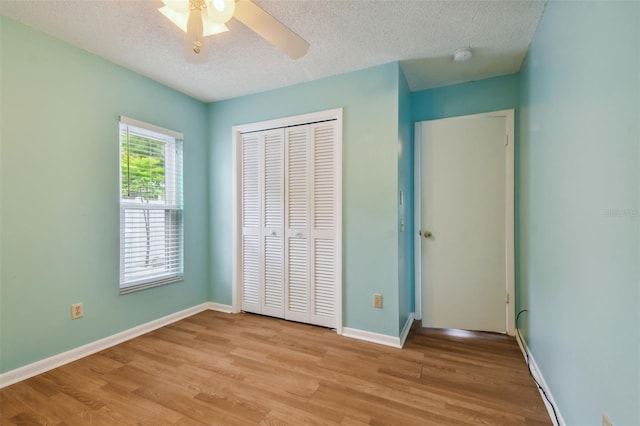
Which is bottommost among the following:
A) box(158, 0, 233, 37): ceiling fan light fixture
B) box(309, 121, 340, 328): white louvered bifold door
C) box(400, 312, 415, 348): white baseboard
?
box(400, 312, 415, 348): white baseboard

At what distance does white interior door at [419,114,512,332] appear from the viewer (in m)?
2.54

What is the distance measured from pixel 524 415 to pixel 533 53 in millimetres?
2352

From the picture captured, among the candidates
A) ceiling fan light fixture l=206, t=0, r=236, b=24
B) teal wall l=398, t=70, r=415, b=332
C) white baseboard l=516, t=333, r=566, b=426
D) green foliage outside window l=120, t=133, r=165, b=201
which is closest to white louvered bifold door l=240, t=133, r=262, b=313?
green foliage outside window l=120, t=133, r=165, b=201

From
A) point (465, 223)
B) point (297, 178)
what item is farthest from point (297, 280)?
point (465, 223)

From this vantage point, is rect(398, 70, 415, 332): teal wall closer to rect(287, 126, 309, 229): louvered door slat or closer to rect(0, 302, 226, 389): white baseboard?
rect(287, 126, 309, 229): louvered door slat

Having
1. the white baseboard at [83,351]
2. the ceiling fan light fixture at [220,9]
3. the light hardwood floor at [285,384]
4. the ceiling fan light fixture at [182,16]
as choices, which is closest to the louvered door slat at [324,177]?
the light hardwood floor at [285,384]

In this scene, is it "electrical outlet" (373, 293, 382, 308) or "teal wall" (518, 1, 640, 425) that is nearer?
"teal wall" (518, 1, 640, 425)

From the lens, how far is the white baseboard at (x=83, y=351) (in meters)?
1.82

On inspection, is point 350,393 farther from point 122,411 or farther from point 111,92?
point 111,92

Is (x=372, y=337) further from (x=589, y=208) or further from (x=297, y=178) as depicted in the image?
(x=589, y=208)

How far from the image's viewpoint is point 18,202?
6.06 feet

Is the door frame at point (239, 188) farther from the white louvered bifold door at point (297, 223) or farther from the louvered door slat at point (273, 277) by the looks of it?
the louvered door slat at point (273, 277)

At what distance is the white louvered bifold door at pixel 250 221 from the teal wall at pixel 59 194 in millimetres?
922

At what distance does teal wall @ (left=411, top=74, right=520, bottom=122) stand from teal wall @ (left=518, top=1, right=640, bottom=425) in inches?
29.4
